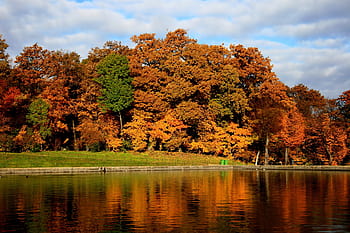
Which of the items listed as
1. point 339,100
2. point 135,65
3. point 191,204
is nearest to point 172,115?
point 135,65

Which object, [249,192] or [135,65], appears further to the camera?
[135,65]

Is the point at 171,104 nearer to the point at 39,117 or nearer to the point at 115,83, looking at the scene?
the point at 115,83

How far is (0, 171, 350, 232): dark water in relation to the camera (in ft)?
51.1

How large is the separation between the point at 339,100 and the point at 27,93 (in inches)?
1860

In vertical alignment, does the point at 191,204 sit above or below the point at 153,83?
below

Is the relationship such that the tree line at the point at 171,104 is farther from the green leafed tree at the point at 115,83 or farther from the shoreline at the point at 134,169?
the shoreline at the point at 134,169

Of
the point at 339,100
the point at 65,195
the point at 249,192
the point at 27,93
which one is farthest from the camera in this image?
the point at 339,100

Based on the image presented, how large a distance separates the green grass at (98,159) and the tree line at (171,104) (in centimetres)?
209

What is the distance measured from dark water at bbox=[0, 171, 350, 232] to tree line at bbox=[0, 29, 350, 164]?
31366 millimetres

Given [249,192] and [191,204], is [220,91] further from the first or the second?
[191,204]

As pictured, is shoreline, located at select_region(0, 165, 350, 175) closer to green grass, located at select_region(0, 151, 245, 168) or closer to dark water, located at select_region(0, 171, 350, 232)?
green grass, located at select_region(0, 151, 245, 168)

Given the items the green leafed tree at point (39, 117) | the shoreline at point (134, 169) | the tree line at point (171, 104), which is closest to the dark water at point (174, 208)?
the shoreline at point (134, 169)

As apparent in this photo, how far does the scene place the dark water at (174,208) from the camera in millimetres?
15578

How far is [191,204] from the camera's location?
68.9ft
